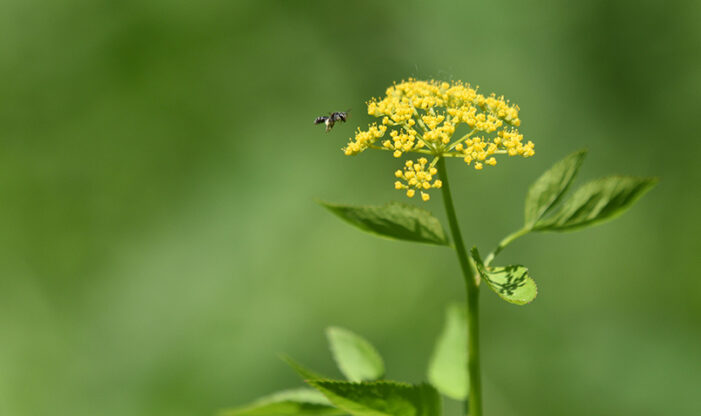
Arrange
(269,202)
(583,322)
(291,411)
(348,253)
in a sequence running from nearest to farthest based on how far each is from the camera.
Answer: (291,411) < (583,322) < (348,253) < (269,202)

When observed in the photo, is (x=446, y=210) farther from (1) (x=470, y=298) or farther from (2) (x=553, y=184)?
(2) (x=553, y=184)

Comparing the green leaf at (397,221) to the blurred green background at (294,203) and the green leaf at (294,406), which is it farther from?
the blurred green background at (294,203)

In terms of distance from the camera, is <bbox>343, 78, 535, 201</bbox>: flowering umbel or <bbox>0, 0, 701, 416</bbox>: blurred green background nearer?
<bbox>343, 78, 535, 201</bbox>: flowering umbel

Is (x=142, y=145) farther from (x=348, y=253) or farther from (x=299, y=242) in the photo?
(x=348, y=253)

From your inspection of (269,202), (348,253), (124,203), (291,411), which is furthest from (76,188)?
(291,411)

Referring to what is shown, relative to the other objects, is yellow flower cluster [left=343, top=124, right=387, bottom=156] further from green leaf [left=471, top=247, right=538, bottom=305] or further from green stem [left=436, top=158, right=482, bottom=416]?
green leaf [left=471, top=247, right=538, bottom=305]

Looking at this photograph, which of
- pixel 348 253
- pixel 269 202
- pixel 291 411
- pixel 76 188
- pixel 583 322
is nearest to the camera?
pixel 291 411

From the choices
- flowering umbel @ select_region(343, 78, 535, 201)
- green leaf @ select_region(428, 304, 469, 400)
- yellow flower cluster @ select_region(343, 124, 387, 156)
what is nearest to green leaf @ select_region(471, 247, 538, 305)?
flowering umbel @ select_region(343, 78, 535, 201)
